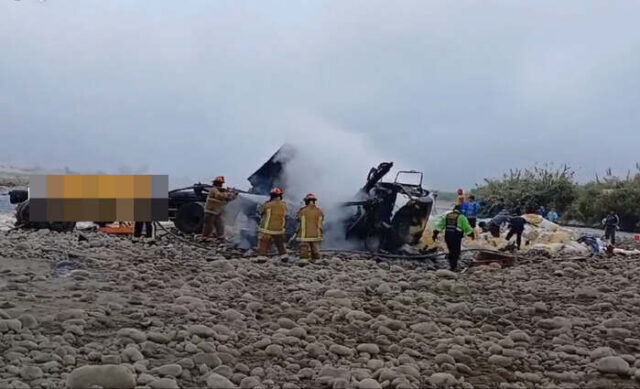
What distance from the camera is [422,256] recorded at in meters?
15.2

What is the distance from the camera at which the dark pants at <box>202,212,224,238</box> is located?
15.8m

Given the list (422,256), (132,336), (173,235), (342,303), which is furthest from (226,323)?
(173,235)

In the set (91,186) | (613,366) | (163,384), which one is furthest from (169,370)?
(91,186)

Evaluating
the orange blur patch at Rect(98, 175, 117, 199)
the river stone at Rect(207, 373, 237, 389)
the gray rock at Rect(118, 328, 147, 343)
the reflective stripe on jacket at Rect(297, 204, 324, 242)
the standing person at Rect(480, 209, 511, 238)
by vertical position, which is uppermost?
the orange blur patch at Rect(98, 175, 117, 199)

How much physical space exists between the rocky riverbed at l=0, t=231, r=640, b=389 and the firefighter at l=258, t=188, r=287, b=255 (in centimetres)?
257

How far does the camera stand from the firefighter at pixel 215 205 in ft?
51.5

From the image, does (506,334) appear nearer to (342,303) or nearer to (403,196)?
(342,303)

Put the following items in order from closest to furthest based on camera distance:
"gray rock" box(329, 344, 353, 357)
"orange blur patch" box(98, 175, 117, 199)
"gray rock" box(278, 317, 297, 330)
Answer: "gray rock" box(329, 344, 353, 357) → "gray rock" box(278, 317, 297, 330) → "orange blur patch" box(98, 175, 117, 199)

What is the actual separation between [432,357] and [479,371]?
47 cm

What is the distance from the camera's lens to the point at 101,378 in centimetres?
488

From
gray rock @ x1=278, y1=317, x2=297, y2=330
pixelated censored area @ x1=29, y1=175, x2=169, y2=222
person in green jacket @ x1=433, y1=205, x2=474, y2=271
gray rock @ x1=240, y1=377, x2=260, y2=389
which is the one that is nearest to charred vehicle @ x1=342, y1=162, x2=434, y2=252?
person in green jacket @ x1=433, y1=205, x2=474, y2=271

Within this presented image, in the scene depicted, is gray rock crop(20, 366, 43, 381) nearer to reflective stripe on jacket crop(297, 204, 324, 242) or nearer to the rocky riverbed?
the rocky riverbed

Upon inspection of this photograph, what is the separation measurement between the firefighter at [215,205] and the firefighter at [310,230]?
3.00 m

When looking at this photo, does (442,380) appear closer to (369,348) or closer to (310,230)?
(369,348)
